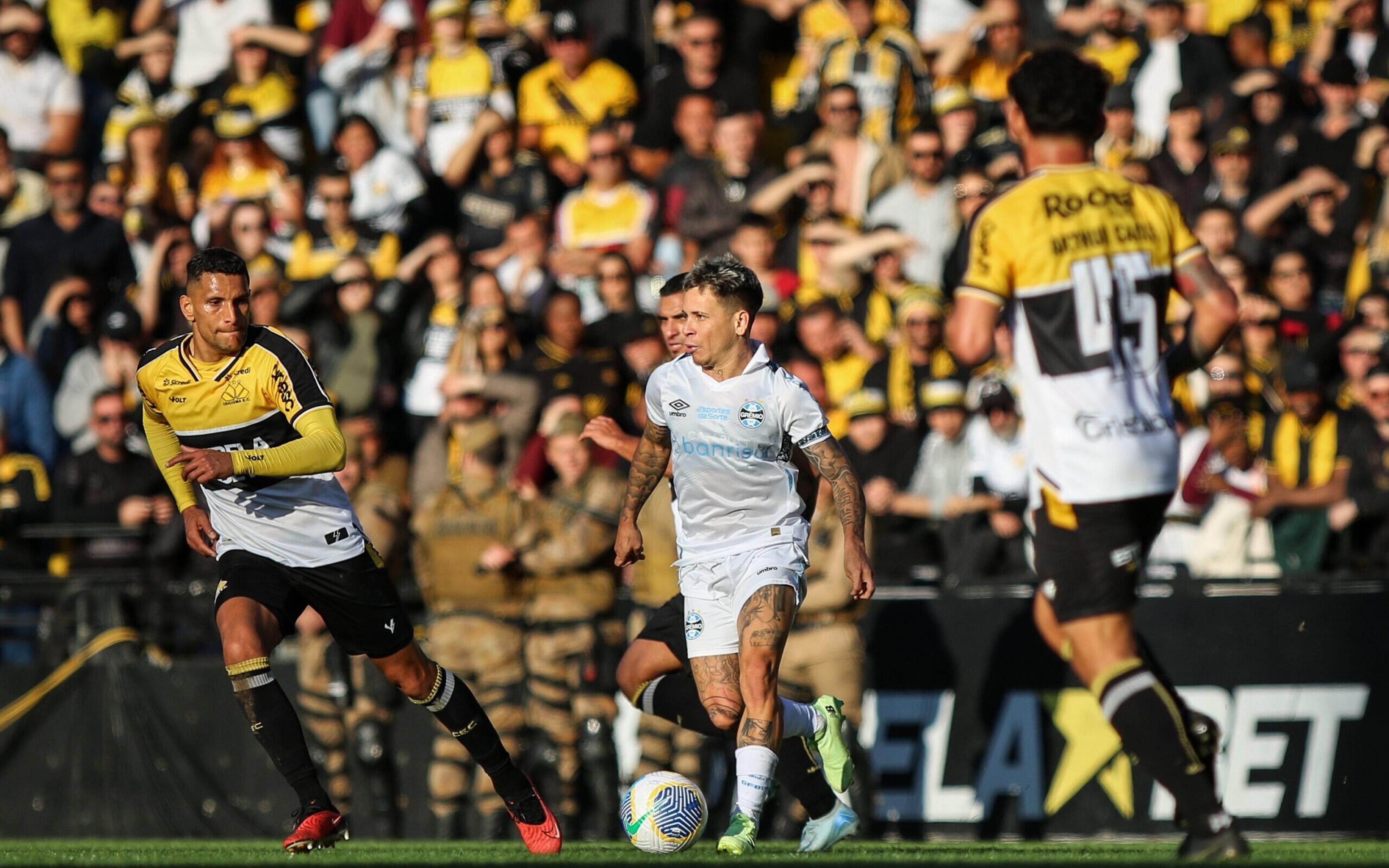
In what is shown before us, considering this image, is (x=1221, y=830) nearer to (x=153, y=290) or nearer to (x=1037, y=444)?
(x=1037, y=444)

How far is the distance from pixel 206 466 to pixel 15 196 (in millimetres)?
10935

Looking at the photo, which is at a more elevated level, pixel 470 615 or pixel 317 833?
pixel 317 833

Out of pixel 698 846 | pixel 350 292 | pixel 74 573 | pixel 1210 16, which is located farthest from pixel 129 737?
pixel 1210 16

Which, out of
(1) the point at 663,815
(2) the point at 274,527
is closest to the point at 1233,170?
(1) the point at 663,815

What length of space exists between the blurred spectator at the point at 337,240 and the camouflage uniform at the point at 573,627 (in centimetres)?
414

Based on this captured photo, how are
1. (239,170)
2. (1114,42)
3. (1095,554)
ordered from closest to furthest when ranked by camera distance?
(1095,554)
(1114,42)
(239,170)

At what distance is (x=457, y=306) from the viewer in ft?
49.7

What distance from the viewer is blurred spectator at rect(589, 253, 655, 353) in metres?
14.2

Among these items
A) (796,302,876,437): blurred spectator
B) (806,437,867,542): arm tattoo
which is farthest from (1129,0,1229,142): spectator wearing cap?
(806,437,867,542): arm tattoo

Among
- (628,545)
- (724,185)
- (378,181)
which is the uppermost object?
(378,181)

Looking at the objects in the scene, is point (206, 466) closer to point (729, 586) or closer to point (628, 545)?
point (628, 545)

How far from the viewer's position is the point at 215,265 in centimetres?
858

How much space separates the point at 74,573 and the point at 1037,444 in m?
9.26

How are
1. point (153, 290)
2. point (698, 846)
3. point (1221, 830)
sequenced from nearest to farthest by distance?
point (1221, 830), point (698, 846), point (153, 290)
